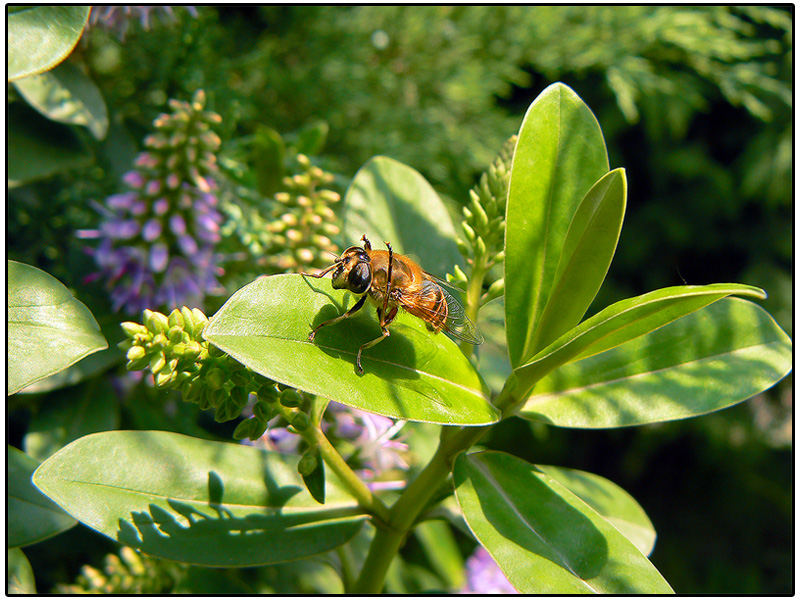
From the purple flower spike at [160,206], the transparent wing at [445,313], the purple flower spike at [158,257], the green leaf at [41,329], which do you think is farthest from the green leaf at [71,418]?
the transparent wing at [445,313]

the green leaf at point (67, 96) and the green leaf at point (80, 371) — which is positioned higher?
the green leaf at point (67, 96)

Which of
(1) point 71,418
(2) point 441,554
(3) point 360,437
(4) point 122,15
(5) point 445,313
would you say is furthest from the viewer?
(2) point 441,554

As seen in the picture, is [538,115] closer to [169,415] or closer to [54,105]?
[54,105]

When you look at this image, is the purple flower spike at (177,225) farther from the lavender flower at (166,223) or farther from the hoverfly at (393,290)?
the hoverfly at (393,290)

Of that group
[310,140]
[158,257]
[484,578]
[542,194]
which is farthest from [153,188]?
[484,578]

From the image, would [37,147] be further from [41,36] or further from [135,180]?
[41,36]

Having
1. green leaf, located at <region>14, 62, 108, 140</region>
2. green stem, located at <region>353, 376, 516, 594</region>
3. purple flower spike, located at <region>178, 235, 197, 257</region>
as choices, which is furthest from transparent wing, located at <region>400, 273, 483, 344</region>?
green leaf, located at <region>14, 62, 108, 140</region>

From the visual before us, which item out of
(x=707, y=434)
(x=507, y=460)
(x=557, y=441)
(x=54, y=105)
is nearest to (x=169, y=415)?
(x=54, y=105)
